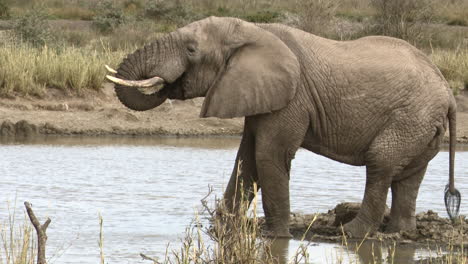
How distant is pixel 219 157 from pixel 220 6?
32713 millimetres

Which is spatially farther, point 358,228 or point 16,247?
point 358,228

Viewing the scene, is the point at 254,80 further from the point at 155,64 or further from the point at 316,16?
the point at 316,16

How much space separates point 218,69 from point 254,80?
308mm

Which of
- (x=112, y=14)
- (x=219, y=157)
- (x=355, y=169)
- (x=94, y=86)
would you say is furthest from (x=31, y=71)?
(x=112, y=14)

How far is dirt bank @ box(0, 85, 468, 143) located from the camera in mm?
18281

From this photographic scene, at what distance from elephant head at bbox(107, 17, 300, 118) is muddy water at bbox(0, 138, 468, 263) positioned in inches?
37.7

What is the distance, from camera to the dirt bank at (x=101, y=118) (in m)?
18.3

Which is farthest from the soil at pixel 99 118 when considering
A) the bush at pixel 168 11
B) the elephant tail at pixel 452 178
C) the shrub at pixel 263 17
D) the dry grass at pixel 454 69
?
the shrub at pixel 263 17

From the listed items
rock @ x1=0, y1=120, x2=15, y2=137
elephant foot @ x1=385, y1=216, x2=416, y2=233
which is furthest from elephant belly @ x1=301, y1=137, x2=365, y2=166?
rock @ x1=0, y1=120, x2=15, y2=137

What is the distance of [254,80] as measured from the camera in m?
9.91

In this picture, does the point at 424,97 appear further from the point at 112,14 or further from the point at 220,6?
the point at 220,6

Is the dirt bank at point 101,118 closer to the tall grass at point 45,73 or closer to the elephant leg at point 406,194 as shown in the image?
the tall grass at point 45,73

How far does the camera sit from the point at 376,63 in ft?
33.6

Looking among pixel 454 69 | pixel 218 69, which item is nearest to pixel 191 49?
pixel 218 69
